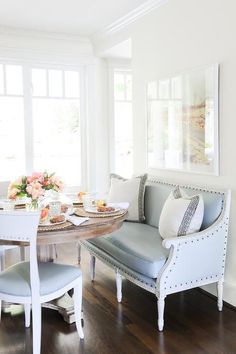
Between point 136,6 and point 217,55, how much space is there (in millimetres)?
1329

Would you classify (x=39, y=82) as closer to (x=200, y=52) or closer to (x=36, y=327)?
(x=200, y=52)

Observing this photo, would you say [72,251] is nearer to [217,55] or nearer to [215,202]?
[215,202]

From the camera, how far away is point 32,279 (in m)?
2.31

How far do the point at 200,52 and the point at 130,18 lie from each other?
1.31m

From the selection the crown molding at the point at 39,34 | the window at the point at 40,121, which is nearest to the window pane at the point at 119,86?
the window at the point at 40,121

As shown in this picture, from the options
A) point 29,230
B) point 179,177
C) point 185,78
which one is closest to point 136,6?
point 185,78

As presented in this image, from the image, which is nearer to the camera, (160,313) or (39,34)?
(160,313)

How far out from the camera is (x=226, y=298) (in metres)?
3.10

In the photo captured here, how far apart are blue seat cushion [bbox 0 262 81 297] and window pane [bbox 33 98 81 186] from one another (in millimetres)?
2724

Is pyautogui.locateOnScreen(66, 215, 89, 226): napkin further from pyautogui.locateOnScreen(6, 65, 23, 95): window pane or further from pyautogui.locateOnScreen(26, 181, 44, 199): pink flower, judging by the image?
pyautogui.locateOnScreen(6, 65, 23, 95): window pane

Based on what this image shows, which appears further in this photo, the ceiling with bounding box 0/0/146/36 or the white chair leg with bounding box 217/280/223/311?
the ceiling with bounding box 0/0/146/36

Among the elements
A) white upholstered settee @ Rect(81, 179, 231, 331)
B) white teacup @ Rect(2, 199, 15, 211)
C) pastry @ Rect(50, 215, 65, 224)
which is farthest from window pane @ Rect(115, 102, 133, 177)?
pastry @ Rect(50, 215, 65, 224)

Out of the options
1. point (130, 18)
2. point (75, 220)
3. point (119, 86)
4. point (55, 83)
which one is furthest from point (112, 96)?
point (75, 220)

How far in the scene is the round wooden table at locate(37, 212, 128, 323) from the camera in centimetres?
238
